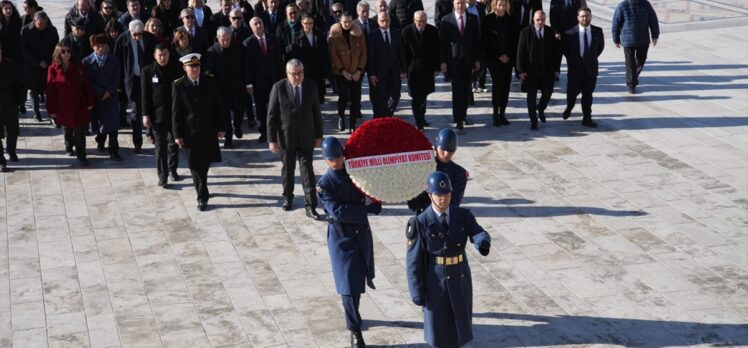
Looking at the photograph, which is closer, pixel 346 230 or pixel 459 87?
pixel 346 230

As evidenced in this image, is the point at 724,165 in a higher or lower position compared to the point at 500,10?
lower

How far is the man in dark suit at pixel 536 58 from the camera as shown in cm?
1634

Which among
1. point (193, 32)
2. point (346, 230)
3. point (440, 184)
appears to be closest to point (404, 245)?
point (346, 230)

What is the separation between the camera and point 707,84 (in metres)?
19.1

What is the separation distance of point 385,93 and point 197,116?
3766mm

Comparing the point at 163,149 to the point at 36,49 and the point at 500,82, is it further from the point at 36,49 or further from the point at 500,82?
the point at 500,82

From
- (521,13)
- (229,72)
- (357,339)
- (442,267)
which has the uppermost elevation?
(521,13)

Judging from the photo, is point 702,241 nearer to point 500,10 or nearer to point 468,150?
point 468,150

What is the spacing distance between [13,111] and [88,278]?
4470 millimetres

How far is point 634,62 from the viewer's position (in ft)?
60.2

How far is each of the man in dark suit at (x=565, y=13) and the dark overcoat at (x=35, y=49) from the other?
7530mm

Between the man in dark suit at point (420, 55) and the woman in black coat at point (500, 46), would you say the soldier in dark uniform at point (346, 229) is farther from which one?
the woman in black coat at point (500, 46)

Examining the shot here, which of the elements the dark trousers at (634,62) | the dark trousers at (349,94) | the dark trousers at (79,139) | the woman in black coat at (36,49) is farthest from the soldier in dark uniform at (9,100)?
the dark trousers at (634,62)

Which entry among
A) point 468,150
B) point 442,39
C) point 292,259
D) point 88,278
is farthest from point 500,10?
point 88,278
